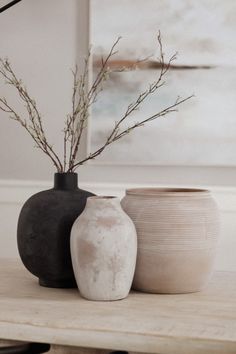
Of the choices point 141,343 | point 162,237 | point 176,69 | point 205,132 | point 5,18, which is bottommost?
point 141,343

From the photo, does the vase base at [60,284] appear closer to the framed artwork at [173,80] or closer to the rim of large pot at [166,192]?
the rim of large pot at [166,192]

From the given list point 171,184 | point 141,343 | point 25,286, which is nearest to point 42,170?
point 171,184

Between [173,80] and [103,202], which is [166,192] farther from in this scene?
[173,80]

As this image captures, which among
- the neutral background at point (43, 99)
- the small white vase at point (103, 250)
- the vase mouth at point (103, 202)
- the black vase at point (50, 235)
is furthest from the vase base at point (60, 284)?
the neutral background at point (43, 99)

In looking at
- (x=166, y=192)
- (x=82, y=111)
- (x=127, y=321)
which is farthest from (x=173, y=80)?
(x=127, y=321)

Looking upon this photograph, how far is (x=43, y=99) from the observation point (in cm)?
240

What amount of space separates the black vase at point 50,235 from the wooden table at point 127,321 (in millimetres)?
41

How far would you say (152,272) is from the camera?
4.29 ft

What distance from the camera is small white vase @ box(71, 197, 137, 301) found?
4.04 feet

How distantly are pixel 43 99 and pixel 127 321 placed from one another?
1.45 metres

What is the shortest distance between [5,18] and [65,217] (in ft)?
4.37

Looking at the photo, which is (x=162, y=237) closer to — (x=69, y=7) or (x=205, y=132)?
(x=205, y=132)

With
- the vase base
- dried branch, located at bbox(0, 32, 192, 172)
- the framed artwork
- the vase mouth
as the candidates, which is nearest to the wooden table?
the vase base

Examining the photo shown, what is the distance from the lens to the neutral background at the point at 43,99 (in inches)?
92.0
